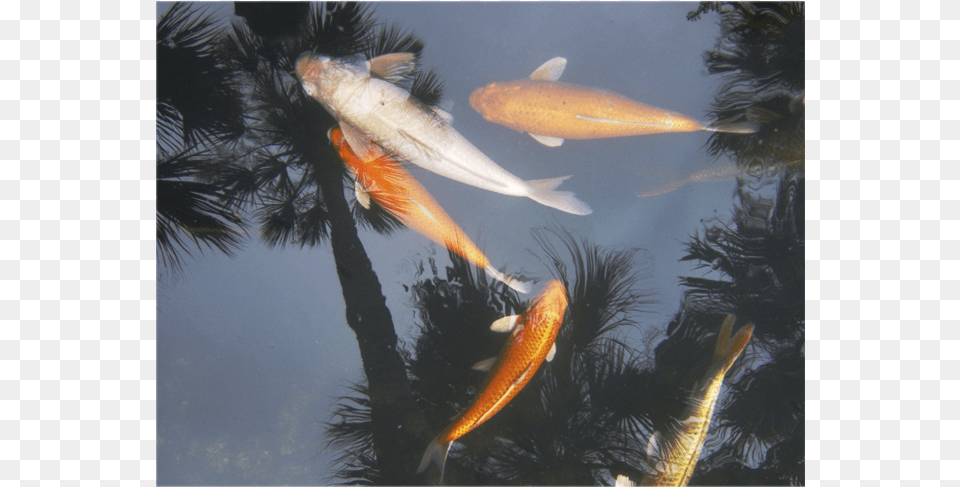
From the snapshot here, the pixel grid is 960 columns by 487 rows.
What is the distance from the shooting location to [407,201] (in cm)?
230

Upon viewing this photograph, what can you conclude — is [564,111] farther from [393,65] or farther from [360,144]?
[360,144]

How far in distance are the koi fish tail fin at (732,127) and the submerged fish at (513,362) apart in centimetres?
126

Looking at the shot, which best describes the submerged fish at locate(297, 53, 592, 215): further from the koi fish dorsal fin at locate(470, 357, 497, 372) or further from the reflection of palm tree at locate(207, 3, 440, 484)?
the koi fish dorsal fin at locate(470, 357, 497, 372)

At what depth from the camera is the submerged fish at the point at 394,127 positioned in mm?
2211

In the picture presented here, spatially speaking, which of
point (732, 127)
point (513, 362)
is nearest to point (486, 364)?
point (513, 362)

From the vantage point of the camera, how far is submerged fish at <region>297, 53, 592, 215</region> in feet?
7.25

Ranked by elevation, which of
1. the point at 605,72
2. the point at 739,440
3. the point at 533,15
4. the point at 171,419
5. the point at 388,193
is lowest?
the point at 739,440

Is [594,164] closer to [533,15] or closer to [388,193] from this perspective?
[533,15]

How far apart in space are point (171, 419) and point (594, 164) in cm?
285

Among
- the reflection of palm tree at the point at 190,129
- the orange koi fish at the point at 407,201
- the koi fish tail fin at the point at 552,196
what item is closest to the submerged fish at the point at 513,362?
the orange koi fish at the point at 407,201

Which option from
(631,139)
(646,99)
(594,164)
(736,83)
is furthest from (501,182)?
(736,83)

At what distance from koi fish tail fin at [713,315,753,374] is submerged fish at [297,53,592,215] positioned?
1.10m

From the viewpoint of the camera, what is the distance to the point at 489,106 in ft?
7.55

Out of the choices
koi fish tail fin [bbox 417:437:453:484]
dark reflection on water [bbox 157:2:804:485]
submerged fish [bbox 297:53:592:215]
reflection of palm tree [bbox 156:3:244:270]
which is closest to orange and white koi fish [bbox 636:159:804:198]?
dark reflection on water [bbox 157:2:804:485]
